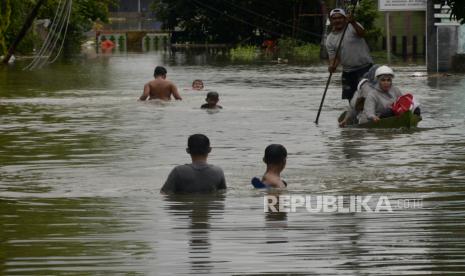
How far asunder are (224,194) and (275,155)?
23.7 inches

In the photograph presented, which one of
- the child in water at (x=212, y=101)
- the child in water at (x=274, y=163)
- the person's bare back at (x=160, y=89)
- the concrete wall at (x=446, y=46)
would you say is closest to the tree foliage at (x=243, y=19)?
the concrete wall at (x=446, y=46)

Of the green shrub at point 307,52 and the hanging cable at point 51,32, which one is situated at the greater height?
the hanging cable at point 51,32

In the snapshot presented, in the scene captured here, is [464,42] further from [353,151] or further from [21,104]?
[353,151]

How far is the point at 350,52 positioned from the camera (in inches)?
943

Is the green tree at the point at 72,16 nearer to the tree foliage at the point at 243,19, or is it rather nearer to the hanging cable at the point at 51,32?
the hanging cable at the point at 51,32

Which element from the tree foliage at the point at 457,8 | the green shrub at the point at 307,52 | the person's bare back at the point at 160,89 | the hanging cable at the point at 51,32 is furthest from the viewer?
the hanging cable at the point at 51,32

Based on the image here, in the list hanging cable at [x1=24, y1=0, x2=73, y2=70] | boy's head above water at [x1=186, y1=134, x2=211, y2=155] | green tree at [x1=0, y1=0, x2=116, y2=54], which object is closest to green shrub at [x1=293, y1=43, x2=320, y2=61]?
hanging cable at [x1=24, y1=0, x2=73, y2=70]

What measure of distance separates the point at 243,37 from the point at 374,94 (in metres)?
64.8

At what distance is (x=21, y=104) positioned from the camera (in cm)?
3114

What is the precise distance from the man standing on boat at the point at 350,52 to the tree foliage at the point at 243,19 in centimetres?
5465

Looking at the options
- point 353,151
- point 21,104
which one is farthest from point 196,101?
point 353,151

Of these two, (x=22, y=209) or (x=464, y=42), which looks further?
(x=464, y=42)

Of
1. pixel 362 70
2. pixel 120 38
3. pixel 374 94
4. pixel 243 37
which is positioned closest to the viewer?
pixel 374 94

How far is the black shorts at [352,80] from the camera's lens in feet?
79.0
